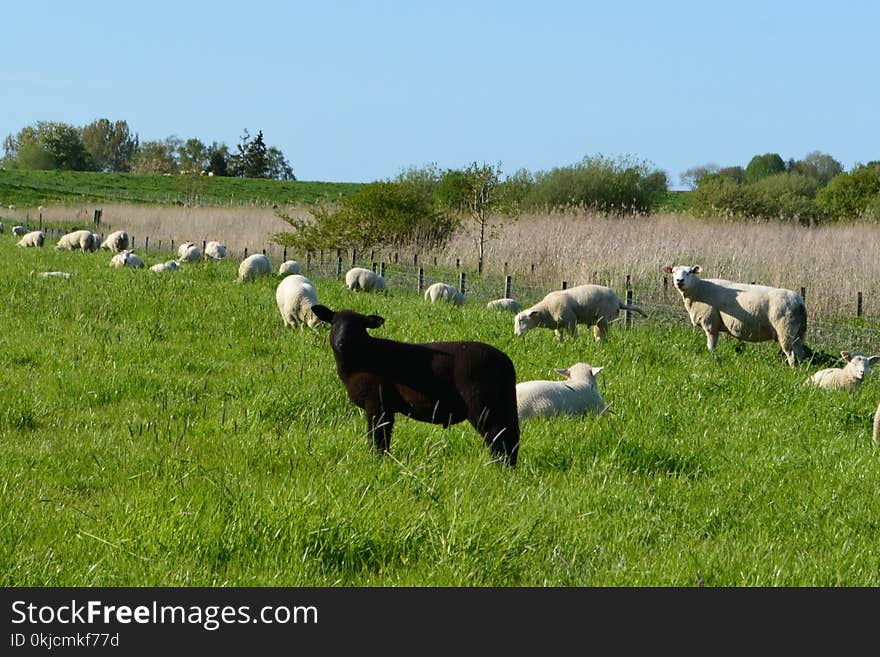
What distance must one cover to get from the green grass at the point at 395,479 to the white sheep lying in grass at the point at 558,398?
0.22m

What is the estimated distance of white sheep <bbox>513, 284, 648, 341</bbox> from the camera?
14969mm

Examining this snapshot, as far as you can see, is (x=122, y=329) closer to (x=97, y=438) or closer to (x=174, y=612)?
(x=97, y=438)

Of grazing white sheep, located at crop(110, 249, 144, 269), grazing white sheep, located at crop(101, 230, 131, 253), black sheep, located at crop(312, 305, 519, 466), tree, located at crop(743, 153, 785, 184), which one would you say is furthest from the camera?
tree, located at crop(743, 153, 785, 184)

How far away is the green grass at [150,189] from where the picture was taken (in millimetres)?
66938

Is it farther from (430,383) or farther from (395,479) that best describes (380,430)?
(395,479)

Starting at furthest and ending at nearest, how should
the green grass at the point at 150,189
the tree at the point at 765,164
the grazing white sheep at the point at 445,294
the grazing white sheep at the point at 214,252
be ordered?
1. the tree at the point at 765,164
2. the green grass at the point at 150,189
3. the grazing white sheep at the point at 214,252
4. the grazing white sheep at the point at 445,294

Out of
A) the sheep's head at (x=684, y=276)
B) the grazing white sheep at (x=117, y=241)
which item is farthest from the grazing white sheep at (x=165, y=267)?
the sheep's head at (x=684, y=276)

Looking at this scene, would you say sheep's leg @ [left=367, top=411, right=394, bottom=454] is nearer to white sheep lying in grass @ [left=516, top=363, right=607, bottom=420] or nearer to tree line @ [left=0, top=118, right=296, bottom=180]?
white sheep lying in grass @ [left=516, top=363, right=607, bottom=420]

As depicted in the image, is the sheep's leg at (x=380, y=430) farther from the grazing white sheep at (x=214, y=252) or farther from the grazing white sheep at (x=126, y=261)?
the grazing white sheep at (x=214, y=252)

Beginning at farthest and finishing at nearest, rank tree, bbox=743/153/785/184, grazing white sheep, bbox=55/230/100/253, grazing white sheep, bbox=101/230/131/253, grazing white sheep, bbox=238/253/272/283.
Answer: tree, bbox=743/153/785/184 < grazing white sheep, bbox=101/230/131/253 < grazing white sheep, bbox=55/230/100/253 < grazing white sheep, bbox=238/253/272/283

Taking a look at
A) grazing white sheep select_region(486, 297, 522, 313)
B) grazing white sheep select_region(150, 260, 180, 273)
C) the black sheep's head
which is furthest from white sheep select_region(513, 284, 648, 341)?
grazing white sheep select_region(150, 260, 180, 273)

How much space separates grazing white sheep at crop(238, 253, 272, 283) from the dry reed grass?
676cm

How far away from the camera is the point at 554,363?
1188 centimetres

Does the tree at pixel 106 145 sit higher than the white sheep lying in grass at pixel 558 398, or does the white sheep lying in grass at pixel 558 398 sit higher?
the tree at pixel 106 145
